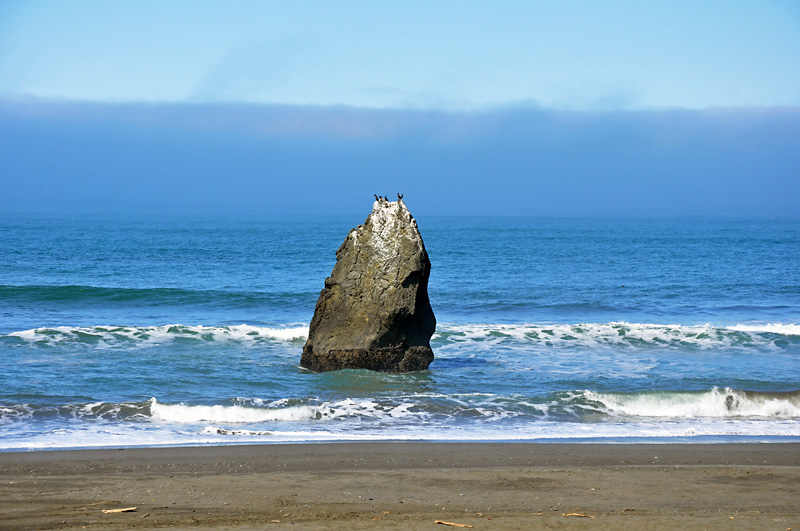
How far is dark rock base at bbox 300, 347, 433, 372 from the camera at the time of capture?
14.9 m

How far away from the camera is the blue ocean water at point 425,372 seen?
11.6 m

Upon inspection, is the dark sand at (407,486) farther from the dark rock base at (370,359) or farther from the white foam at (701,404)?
the dark rock base at (370,359)

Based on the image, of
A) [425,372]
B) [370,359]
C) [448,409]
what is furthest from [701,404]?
[370,359]

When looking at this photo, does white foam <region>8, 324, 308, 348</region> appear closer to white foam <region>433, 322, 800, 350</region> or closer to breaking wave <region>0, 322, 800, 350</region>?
breaking wave <region>0, 322, 800, 350</region>

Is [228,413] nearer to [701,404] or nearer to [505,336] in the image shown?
[701,404]

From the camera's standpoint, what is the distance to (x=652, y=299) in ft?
98.7

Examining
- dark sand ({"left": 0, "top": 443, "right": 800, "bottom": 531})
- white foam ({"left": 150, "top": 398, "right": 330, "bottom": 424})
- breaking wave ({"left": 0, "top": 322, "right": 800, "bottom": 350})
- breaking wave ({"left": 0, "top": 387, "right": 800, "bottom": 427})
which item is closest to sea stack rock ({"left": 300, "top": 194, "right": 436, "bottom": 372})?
breaking wave ({"left": 0, "top": 387, "right": 800, "bottom": 427})

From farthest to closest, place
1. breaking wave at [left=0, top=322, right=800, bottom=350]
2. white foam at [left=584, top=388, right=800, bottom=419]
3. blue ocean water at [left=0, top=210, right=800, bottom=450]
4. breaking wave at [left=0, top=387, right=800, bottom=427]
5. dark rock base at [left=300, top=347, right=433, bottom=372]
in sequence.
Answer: breaking wave at [left=0, top=322, right=800, bottom=350] < dark rock base at [left=300, top=347, right=433, bottom=372] < white foam at [left=584, top=388, right=800, bottom=419] < breaking wave at [left=0, top=387, right=800, bottom=427] < blue ocean water at [left=0, top=210, right=800, bottom=450]

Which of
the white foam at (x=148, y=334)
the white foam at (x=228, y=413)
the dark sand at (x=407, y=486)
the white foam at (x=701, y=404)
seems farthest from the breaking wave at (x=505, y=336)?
the dark sand at (x=407, y=486)

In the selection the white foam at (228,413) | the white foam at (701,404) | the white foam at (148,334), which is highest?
the white foam at (148,334)

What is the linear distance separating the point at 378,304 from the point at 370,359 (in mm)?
1121

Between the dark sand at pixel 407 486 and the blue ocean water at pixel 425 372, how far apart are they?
3.44 feet

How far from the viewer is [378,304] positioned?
580 inches

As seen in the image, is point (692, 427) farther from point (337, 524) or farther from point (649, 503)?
point (337, 524)
